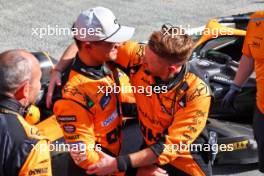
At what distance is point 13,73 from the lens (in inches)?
103

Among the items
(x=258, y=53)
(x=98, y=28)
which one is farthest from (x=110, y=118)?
(x=258, y=53)

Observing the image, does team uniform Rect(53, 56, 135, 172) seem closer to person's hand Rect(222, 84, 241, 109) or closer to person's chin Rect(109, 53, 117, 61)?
person's chin Rect(109, 53, 117, 61)

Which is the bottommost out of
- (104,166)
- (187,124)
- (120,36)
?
(104,166)

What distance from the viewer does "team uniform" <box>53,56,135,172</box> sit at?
3186 mm

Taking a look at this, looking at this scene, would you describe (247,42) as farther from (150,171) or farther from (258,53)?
(150,171)

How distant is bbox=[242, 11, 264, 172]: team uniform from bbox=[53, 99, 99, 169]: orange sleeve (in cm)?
159

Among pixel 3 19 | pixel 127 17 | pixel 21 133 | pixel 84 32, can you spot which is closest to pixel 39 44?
pixel 3 19

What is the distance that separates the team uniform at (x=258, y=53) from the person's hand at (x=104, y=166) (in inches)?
61.1

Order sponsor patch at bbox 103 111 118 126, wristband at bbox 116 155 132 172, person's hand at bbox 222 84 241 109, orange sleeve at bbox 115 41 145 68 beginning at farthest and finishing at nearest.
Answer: person's hand at bbox 222 84 241 109 < orange sleeve at bbox 115 41 145 68 < sponsor patch at bbox 103 111 118 126 < wristband at bbox 116 155 132 172

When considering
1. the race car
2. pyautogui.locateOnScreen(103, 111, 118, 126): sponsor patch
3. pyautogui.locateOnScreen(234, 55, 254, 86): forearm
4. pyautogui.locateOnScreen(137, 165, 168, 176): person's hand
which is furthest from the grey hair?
pyautogui.locateOnScreen(234, 55, 254, 86): forearm

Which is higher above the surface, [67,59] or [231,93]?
[67,59]

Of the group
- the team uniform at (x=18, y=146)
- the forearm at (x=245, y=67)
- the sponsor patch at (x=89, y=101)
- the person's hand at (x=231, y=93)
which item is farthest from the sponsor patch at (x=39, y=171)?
the person's hand at (x=231, y=93)

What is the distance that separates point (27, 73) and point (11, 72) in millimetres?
81

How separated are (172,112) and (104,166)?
56cm
